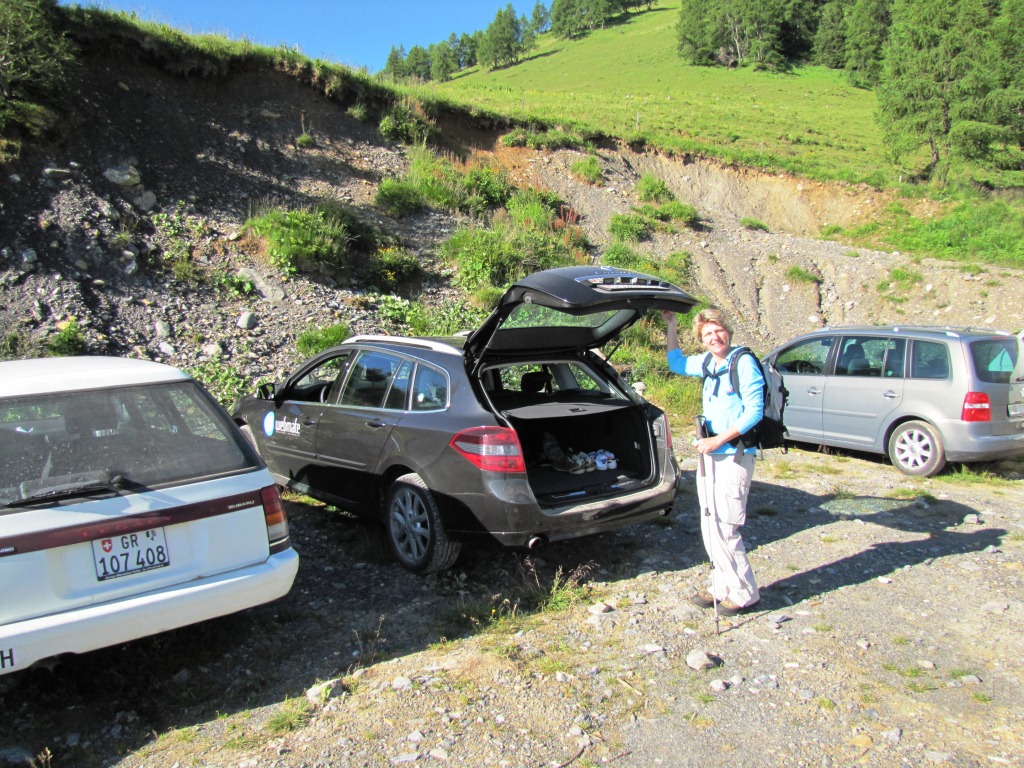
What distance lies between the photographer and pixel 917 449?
793cm

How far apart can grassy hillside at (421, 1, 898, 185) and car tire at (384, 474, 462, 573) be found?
1920 cm

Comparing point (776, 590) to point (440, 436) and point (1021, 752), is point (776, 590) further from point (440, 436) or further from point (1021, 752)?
point (440, 436)

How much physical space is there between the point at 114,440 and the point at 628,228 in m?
18.0

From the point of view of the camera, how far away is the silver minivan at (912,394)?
7.50 metres

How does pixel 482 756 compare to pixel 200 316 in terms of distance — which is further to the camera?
pixel 200 316

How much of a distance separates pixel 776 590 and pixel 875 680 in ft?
3.96

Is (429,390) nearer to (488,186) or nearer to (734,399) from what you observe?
(734,399)

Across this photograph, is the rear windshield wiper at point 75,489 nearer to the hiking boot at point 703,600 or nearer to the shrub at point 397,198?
the hiking boot at point 703,600

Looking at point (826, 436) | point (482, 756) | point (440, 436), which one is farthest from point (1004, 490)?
point (482, 756)

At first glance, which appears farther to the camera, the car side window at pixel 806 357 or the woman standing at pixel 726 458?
the car side window at pixel 806 357

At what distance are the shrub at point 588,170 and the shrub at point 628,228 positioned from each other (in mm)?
2269

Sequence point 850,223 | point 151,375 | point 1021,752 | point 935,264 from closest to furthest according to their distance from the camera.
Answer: point 1021,752 < point 151,375 < point 935,264 < point 850,223

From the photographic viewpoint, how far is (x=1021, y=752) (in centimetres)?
304

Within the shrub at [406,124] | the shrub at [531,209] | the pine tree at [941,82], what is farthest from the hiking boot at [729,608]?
the pine tree at [941,82]
